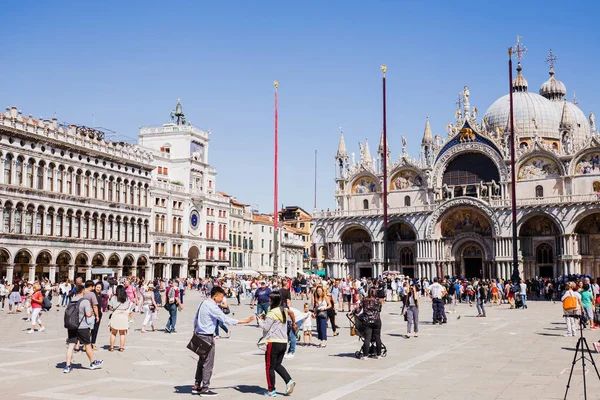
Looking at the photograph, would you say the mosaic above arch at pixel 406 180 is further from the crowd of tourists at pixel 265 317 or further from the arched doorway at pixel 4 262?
the arched doorway at pixel 4 262

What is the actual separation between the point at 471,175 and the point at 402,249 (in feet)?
30.1

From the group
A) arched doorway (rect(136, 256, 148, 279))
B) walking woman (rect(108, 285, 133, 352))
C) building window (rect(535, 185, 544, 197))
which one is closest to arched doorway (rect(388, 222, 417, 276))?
building window (rect(535, 185, 544, 197))

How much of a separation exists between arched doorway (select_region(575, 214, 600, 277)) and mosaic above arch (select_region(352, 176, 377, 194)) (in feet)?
62.1

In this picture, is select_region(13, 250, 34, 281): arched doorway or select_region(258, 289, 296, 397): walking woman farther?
select_region(13, 250, 34, 281): arched doorway

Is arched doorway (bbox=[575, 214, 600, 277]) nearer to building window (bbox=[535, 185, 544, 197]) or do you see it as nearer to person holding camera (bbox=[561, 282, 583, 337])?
building window (bbox=[535, 185, 544, 197])

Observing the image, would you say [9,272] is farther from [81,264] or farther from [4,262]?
[81,264]

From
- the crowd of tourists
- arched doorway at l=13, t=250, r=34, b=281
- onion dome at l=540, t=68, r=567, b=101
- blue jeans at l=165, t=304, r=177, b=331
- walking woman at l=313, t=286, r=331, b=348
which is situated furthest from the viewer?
onion dome at l=540, t=68, r=567, b=101

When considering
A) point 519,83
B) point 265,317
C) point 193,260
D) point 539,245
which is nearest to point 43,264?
point 193,260

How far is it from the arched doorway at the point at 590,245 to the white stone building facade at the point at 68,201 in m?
36.4

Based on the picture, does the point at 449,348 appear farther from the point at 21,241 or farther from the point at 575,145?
the point at 575,145

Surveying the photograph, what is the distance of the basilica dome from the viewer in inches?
2562

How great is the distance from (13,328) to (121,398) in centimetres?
1339

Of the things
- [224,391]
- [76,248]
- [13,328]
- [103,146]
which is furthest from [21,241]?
[224,391]

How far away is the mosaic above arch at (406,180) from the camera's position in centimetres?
6178
